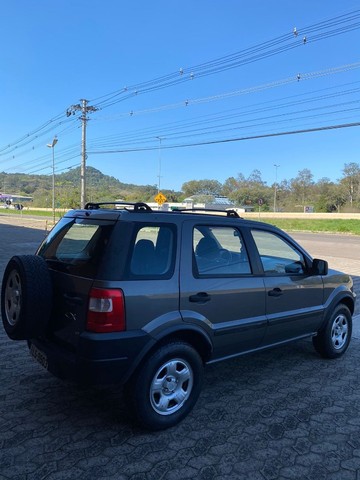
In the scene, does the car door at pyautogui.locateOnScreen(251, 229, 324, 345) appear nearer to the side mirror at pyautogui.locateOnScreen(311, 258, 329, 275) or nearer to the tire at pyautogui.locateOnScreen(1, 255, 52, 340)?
the side mirror at pyautogui.locateOnScreen(311, 258, 329, 275)

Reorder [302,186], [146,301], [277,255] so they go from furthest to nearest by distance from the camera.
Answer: [302,186], [277,255], [146,301]

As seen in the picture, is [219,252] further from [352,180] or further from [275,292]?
[352,180]

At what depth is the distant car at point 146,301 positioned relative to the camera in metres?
2.80

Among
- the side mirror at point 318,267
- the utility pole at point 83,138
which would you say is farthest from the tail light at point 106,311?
the utility pole at point 83,138

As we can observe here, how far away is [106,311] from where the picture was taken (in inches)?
108

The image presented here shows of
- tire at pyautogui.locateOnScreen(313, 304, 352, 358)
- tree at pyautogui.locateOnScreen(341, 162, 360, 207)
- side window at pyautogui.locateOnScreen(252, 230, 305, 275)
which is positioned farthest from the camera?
tree at pyautogui.locateOnScreen(341, 162, 360, 207)

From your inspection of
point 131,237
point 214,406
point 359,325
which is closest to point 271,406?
point 214,406

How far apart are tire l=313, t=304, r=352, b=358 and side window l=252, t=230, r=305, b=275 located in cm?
87

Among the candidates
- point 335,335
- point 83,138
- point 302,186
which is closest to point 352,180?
point 302,186

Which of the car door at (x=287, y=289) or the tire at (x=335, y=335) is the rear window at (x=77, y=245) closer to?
the car door at (x=287, y=289)

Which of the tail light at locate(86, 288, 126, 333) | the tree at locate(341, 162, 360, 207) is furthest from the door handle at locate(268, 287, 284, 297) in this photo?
the tree at locate(341, 162, 360, 207)

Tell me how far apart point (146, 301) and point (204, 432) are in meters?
1.14

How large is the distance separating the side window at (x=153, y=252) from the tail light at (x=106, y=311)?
0.77 ft

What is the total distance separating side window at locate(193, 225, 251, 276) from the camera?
3396 millimetres
